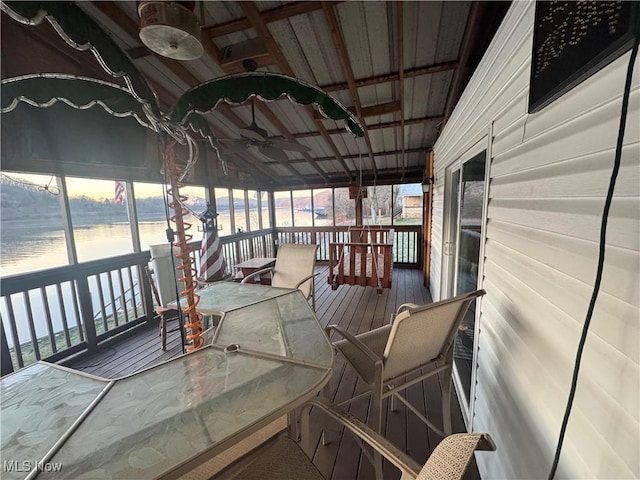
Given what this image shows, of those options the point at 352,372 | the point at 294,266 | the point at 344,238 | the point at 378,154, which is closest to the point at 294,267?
the point at 294,266

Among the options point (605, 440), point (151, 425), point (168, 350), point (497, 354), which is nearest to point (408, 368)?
point (497, 354)

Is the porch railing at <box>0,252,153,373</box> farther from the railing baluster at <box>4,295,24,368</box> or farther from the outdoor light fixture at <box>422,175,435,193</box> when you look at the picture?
the outdoor light fixture at <box>422,175,435,193</box>

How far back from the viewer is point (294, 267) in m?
3.45

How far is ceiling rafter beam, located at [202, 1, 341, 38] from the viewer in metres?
2.27

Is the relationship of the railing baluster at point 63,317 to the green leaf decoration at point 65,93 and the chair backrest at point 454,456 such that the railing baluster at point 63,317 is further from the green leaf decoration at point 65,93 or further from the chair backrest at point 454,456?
the chair backrest at point 454,456

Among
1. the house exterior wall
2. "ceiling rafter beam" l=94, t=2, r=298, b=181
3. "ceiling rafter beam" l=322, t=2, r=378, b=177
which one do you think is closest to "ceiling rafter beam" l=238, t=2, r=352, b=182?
"ceiling rafter beam" l=322, t=2, r=378, b=177

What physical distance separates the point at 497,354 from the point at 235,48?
3.57 m

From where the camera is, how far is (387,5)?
233 centimetres

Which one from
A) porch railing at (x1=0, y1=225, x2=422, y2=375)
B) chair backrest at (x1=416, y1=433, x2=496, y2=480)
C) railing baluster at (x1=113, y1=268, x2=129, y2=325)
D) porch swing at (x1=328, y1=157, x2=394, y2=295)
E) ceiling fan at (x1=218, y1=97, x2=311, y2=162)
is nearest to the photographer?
chair backrest at (x1=416, y1=433, x2=496, y2=480)

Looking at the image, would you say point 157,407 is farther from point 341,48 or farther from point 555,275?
point 341,48

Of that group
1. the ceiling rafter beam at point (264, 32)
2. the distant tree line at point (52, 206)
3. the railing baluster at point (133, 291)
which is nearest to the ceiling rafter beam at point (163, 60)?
the ceiling rafter beam at point (264, 32)

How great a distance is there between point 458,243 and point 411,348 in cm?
162

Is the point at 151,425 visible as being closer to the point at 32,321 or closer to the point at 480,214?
the point at 480,214

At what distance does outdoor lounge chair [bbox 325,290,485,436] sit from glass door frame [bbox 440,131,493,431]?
293 mm
